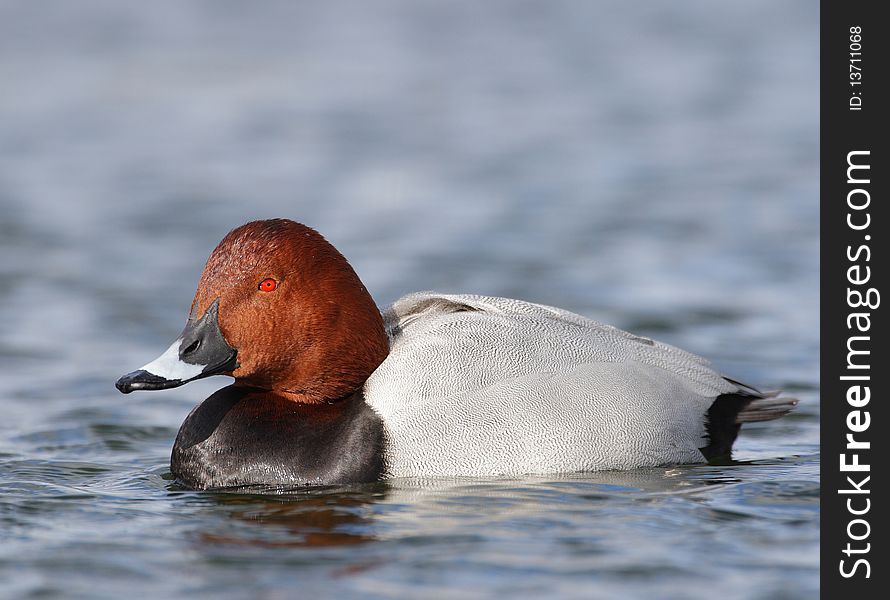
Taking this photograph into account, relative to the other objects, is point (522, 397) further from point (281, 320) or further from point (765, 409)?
point (765, 409)

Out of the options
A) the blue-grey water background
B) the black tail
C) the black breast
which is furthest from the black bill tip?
the black tail

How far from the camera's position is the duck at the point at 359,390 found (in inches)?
227

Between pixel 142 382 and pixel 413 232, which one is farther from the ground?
pixel 413 232

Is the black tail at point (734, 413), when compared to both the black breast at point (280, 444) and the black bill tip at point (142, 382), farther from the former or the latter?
the black bill tip at point (142, 382)

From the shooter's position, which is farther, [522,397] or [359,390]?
[359,390]

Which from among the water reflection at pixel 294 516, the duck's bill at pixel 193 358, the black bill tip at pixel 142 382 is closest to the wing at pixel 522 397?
the water reflection at pixel 294 516

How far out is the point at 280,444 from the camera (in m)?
5.84

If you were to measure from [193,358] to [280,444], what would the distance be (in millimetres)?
517

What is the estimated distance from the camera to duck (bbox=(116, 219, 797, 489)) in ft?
18.9

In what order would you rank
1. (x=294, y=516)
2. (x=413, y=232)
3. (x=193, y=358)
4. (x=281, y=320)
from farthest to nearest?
(x=413, y=232) < (x=281, y=320) < (x=193, y=358) < (x=294, y=516)

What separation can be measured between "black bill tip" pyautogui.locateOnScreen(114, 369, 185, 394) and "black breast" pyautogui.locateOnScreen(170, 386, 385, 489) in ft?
1.23

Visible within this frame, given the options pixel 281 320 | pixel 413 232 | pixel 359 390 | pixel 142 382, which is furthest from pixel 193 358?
pixel 413 232

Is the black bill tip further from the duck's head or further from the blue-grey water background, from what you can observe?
the blue-grey water background

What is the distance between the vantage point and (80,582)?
480 cm
